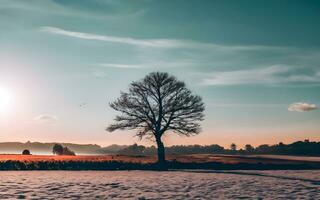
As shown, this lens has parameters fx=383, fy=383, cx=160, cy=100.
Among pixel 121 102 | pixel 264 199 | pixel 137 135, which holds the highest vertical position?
pixel 121 102

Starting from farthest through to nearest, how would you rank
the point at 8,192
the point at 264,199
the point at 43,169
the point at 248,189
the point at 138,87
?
the point at 138,87
the point at 43,169
the point at 248,189
the point at 8,192
the point at 264,199

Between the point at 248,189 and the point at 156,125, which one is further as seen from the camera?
the point at 156,125

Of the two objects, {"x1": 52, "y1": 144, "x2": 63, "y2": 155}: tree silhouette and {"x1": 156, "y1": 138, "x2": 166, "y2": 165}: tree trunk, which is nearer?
{"x1": 156, "y1": 138, "x2": 166, "y2": 165}: tree trunk

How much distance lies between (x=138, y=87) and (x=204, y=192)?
99.5 feet

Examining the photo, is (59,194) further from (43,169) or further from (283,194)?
(43,169)

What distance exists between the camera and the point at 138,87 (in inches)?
1953

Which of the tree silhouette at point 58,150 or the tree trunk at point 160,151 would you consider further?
the tree silhouette at point 58,150

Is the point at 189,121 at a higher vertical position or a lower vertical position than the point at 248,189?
higher

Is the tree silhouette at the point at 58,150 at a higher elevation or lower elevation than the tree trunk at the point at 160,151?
higher

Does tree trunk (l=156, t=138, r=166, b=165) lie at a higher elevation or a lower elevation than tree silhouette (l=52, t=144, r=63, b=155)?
lower

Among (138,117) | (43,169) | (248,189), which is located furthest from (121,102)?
(248,189)

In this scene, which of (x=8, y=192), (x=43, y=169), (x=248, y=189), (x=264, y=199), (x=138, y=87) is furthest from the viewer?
(x=138, y=87)

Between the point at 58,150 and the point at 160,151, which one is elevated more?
the point at 58,150

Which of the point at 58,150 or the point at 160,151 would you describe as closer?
the point at 160,151
